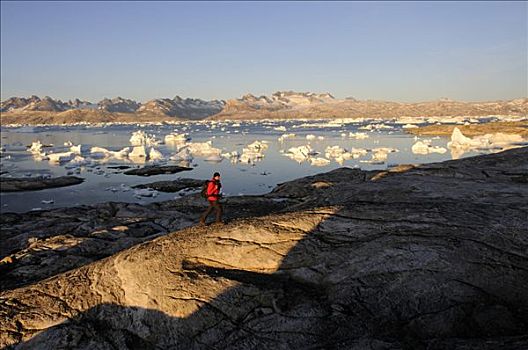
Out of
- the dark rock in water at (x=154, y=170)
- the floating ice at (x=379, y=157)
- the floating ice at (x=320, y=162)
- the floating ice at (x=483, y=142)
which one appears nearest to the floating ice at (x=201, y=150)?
the dark rock in water at (x=154, y=170)

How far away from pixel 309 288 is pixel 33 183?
1326 inches

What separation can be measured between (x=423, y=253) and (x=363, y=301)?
5.02ft

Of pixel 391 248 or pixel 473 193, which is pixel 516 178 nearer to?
pixel 473 193

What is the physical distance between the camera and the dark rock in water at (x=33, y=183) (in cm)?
3447

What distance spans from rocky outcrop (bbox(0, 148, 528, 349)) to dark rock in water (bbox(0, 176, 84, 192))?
1143 inches

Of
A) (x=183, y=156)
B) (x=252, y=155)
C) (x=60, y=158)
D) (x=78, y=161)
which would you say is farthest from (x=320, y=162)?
(x=60, y=158)

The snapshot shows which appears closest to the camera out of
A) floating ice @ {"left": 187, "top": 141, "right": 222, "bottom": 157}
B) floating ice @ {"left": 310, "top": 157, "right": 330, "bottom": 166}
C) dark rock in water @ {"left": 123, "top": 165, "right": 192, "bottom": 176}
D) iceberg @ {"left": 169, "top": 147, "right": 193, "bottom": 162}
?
dark rock in water @ {"left": 123, "top": 165, "right": 192, "bottom": 176}

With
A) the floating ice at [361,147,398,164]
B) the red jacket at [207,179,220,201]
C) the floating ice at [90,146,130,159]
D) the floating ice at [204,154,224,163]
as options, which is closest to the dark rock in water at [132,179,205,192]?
the floating ice at [204,154,224,163]

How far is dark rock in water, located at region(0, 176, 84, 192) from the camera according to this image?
34.5 meters

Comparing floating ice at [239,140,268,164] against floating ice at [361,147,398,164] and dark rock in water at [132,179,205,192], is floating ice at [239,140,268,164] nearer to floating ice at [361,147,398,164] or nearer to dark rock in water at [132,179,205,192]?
floating ice at [361,147,398,164]

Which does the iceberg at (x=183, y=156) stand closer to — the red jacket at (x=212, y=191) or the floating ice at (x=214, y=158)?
the floating ice at (x=214, y=158)

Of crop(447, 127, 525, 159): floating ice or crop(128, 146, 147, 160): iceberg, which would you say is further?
crop(447, 127, 525, 159): floating ice

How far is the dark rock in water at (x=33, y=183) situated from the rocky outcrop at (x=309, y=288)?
2903 centimetres

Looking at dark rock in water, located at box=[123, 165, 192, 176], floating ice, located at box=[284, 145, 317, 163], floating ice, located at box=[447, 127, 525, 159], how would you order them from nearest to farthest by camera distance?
dark rock in water, located at box=[123, 165, 192, 176], floating ice, located at box=[284, 145, 317, 163], floating ice, located at box=[447, 127, 525, 159]
